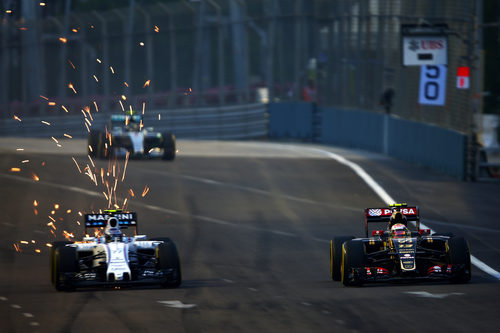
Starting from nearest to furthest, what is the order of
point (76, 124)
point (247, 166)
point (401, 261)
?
point (401, 261)
point (247, 166)
point (76, 124)

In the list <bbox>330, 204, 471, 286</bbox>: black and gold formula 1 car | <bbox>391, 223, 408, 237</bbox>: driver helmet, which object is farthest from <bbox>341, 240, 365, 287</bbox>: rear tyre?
<bbox>391, 223, 408, 237</bbox>: driver helmet

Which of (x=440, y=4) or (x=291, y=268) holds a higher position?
(x=440, y=4)

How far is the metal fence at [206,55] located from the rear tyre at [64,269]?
960 inches

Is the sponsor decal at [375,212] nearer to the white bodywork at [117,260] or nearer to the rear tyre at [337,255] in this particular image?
the rear tyre at [337,255]

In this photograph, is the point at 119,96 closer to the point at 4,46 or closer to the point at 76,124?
the point at 76,124

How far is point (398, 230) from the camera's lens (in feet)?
53.4

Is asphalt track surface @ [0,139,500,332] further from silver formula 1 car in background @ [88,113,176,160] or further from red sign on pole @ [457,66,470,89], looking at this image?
red sign on pole @ [457,66,470,89]

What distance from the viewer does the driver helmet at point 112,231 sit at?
1638 centimetres

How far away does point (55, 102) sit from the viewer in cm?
5431

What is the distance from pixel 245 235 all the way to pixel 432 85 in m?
13.7

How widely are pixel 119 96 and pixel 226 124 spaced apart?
658 cm

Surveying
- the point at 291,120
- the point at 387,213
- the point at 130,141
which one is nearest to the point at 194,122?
the point at 291,120

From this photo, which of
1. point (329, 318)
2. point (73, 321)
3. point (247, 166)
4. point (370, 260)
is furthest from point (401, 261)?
point (247, 166)

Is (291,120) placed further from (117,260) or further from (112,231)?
(117,260)
